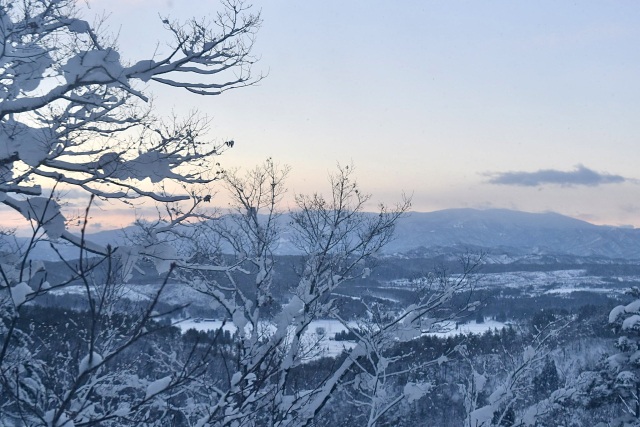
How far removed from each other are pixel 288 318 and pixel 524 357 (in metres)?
4.19

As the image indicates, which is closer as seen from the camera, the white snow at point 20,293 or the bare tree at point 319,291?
the white snow at point 20,293

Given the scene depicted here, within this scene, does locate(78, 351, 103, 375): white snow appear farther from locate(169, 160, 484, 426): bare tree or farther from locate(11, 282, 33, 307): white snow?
locate(169, 160, 484, 426): bare tree

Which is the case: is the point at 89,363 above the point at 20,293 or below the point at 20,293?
below

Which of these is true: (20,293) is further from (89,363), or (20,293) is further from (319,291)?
(319,291)

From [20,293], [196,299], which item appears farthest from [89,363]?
[196,299]

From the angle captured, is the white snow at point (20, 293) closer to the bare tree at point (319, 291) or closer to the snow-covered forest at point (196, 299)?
the snow-covered forest at point (196, 299)

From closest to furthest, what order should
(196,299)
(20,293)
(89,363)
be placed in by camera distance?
1. (89,363)
2. (20,293)
3. (196,299)

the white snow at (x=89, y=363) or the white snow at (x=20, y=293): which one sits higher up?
the white snow at (x=20, y=293)

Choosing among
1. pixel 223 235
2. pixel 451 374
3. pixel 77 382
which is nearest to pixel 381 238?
pixel 223 235

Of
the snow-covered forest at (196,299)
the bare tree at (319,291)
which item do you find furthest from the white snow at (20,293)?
the bare tree at (319,291)

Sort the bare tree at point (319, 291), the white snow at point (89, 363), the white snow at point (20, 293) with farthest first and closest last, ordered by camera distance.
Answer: the bare tree at point (319, 291) → the white snow at point (20, 293) → the white snow at point (89, 363)

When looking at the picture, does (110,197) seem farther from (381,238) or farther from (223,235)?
(381,238)

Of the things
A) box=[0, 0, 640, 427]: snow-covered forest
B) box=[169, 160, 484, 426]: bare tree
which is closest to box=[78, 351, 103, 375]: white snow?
box=[0, 0, 640, 427]: snow-covered forest

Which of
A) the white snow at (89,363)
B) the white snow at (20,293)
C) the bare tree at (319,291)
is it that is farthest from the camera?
the bare tree at (319,291)
